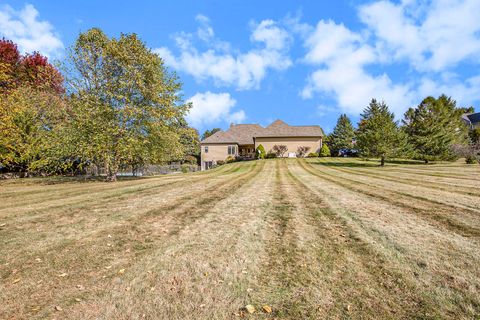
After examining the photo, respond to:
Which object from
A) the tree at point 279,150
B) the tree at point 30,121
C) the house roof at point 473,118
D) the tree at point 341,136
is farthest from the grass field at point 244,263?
the house roof at point 473,118

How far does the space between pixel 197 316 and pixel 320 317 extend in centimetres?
150

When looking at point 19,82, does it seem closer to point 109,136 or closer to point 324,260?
point 109,136

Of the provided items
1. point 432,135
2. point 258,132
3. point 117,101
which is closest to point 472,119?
point 432,135

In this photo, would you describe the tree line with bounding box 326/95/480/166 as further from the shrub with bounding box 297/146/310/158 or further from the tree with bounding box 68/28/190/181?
the tree with bounding box 68/28/190/181

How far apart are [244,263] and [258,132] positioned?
47667mm

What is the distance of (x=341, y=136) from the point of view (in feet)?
170

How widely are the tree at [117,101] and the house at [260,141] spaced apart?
28074 millimetres

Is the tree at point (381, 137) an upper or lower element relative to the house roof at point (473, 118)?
lower

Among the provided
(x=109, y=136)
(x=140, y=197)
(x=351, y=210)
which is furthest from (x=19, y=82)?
(x=351, y=210)

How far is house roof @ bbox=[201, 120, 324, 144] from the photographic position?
4825 centimetres

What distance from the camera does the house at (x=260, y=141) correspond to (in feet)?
157

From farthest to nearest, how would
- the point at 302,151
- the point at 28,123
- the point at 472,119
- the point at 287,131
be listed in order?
the point at 472,119
the point at 287,131
the point at 302,151
the point at 28,123

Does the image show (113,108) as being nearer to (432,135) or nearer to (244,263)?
(244,263)

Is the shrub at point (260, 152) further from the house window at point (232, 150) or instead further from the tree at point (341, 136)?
the tree at point (341, 136)
